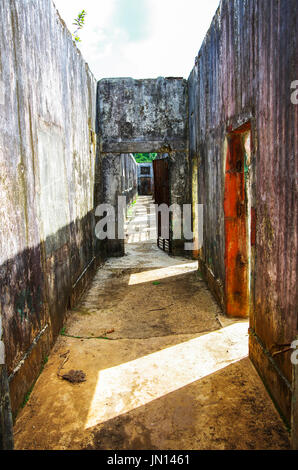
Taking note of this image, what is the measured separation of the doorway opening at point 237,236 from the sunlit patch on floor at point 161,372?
0.58 m

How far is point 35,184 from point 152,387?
248 centimetres

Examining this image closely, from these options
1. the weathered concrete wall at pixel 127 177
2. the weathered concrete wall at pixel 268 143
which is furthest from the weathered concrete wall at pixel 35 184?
the weathered concrete wall at pixel 127 177

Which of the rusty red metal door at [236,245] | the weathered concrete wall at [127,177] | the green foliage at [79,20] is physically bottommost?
the rusty red metal door at [236,245]

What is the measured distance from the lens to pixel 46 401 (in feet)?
11.4

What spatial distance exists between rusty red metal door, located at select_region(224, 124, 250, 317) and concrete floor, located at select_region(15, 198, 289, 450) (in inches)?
13.4

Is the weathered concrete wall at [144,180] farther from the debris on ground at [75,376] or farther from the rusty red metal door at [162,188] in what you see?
the debris on ground at [75,376]

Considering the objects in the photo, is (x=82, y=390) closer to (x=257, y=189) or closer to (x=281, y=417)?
(x=281, y=417)

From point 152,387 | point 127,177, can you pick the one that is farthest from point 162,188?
point 127,177

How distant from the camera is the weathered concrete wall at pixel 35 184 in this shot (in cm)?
324

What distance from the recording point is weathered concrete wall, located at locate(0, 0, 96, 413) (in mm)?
3244

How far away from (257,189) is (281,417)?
6.83 ft

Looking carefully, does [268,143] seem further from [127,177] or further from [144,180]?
[144,180]

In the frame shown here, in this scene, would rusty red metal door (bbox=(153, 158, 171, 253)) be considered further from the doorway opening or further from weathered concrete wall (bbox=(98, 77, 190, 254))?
the doorway opening

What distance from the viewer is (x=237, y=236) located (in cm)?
522
